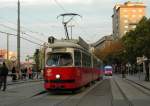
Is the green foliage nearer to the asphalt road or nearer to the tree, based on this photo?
the asphalt road

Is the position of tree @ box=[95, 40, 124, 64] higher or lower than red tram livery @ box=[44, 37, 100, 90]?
→ higher

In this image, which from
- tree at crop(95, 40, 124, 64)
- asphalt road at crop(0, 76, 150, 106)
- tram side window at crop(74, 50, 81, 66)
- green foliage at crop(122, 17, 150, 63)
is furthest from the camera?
tree at crop(95, 40, 124, 64)

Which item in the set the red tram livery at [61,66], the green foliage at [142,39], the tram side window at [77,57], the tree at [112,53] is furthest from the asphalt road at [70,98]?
the tree at [112,53]

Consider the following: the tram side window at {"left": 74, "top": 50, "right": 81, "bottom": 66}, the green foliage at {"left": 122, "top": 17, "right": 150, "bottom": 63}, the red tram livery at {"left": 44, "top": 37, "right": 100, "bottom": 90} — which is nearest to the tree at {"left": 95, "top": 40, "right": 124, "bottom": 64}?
the green foliage at {"left": 122, "top": 17, "right": 150, "bottom": 63}

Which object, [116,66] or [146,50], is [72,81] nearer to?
[146,50]

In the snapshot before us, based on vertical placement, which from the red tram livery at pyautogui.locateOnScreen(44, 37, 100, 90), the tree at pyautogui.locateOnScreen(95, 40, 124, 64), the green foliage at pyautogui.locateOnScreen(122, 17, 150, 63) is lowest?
the red tram livery at pyautogui.locateOnScreen(44, 37, 100, 90)

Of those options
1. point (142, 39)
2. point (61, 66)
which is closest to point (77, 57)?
point (61, 66)

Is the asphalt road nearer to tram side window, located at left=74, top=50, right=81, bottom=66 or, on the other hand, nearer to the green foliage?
tram side window, located at left=74, top=50, right=81, bottom=66

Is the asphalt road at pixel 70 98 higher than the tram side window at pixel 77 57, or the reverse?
the tram side window at pixel 77 57

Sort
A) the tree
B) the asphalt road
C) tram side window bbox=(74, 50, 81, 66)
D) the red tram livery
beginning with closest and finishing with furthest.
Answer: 1. the asphalt road
2. the red tram livery
3. tram side window bbox=(74, 50, 81, 66)
4. the tree

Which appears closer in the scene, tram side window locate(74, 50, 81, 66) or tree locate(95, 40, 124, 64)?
tram side window locate(74, 50, 81, 66)

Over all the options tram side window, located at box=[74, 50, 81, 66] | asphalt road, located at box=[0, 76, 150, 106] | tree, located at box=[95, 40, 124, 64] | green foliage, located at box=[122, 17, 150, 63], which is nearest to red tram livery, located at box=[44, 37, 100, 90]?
tram side window, located at box=[74, 50, 81, 66]

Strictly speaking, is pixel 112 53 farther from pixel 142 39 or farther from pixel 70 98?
pixel 70 98

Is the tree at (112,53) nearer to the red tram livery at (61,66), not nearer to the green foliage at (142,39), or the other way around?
the green foliage at (142,39)
